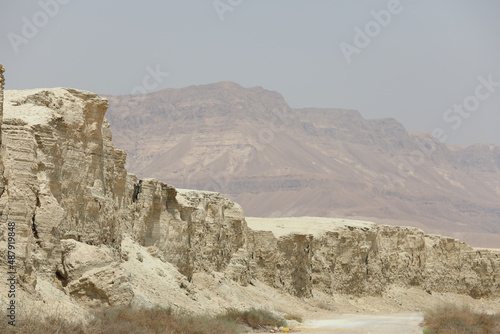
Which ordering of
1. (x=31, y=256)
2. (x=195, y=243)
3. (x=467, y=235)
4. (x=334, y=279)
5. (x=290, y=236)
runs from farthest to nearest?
(x=467, y=235)
(x=334, y=279)
(x=290, y=236)
(x=195, y=243)
(x=31, y=256)

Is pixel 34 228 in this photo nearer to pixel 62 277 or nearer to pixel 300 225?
pixel 62 277

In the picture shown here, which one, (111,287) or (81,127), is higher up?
(81,127)

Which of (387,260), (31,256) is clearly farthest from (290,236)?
(31,256)

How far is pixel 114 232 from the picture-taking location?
2408 centimetres

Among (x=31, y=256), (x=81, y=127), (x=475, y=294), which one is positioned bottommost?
(x=475, y=294)

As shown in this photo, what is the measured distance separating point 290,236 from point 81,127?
28.8 meters

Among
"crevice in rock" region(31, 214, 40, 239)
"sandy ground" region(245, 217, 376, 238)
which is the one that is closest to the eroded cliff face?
"crevice in rock" region(31, 214, 40, 239)

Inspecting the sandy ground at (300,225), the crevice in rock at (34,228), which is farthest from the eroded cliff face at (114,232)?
the sandy ground at (300,225)

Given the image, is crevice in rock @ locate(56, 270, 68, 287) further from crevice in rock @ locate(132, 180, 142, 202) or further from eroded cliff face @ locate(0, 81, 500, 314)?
crevice in rock @ locate(132, 180, 142, 202)

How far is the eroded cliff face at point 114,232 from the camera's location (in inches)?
688

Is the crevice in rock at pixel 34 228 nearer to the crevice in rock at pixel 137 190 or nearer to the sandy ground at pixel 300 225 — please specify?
the crevice in rock at pixel 137 190

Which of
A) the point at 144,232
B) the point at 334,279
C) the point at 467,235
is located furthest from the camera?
the point at 467,235

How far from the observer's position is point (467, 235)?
609 feet

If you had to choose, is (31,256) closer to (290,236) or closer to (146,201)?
(146,201)
